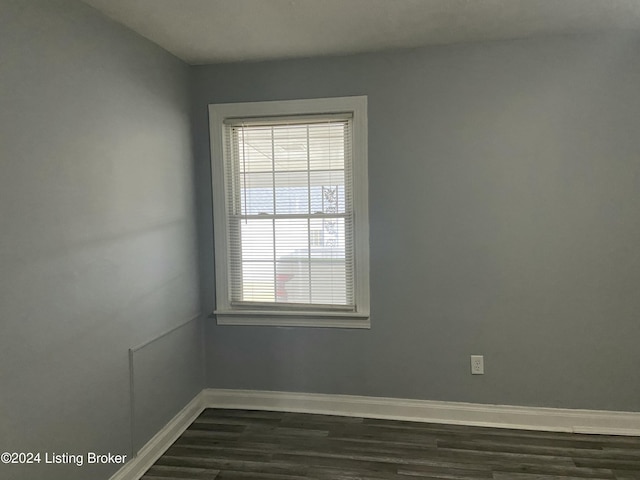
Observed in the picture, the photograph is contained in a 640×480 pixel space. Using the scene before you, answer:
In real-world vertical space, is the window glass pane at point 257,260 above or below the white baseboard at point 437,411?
above

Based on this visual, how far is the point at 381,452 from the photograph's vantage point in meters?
2.72

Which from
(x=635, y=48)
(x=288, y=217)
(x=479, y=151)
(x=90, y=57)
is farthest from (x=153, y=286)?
(x=635, y=48)

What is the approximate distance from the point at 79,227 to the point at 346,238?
5.41 ft

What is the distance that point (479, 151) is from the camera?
116 inches

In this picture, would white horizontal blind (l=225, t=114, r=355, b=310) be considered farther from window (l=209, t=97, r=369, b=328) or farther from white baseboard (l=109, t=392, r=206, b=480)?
white baseboard (l=109, t=392, r=206, b=480)

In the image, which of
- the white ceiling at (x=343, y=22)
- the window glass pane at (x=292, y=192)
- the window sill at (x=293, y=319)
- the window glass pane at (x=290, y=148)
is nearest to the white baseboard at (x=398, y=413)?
the window sill at (x=293, y=319)

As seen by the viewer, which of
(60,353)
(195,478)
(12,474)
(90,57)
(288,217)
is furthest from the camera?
(288,217)

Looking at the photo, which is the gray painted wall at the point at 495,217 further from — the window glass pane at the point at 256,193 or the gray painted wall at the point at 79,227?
the gray painted wall at the point at 79,227

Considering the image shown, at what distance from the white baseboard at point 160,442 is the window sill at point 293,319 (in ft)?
1.94

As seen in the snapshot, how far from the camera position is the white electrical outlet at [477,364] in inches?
120

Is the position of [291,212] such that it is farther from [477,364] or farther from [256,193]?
[477,364]

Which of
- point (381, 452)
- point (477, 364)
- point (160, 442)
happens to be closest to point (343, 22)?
point (477, 364)

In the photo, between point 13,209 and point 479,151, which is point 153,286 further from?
point 479,151

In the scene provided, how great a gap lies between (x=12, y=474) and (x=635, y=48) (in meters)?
3.72
